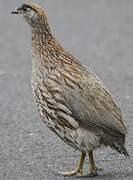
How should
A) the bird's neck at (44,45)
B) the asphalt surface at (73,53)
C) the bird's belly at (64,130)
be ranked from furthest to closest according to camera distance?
the asphalt surface at (73,53)
the bird's neck at (44,45)
the bird's belly at (64,130)

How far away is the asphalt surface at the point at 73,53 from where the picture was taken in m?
8.48

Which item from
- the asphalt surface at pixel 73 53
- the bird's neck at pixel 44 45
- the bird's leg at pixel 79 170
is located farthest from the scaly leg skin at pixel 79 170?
the bird's neck at pixel 44 45

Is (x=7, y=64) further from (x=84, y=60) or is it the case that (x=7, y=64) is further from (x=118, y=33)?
(x=118, y=33)

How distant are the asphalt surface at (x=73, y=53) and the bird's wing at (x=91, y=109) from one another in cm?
46

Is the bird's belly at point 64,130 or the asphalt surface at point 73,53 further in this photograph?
the asphalt surface at point 73,53

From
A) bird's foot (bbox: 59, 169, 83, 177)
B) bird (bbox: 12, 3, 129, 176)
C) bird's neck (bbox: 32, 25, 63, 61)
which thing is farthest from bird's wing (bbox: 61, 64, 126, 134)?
bird's foot (bbox: 59, 169, 83, 177)

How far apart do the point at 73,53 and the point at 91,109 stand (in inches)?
291

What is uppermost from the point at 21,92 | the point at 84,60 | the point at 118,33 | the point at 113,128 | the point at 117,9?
the point at 117,9

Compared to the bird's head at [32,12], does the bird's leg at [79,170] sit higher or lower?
lower

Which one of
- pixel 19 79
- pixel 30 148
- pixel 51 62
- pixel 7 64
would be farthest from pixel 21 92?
pixel 51 62

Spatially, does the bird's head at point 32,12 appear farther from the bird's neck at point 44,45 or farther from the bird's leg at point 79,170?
the bird's leg at point 79,170

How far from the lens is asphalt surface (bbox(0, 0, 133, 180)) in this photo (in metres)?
8.48

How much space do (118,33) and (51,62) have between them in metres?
9.03

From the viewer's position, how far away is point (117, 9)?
19281mm
